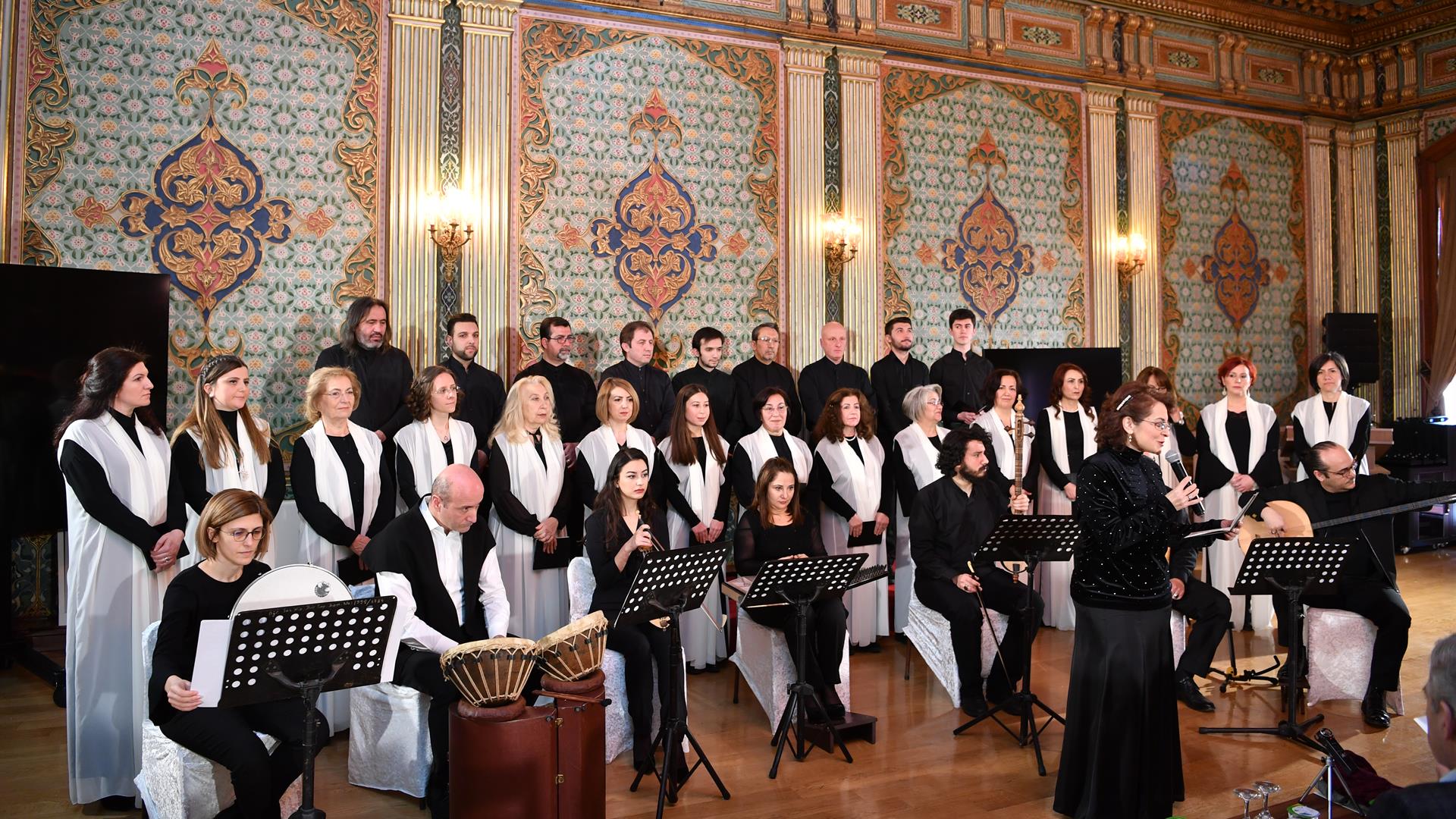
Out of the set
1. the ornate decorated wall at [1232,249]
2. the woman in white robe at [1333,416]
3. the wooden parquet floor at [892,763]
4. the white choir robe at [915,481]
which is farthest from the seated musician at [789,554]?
the ornate decorated wall at [1232,249]

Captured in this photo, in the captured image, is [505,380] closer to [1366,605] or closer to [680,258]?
[680,258]

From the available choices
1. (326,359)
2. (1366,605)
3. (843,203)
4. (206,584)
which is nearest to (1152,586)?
(1366,605)

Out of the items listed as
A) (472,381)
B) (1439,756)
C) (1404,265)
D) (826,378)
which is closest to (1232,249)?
(1404,265)

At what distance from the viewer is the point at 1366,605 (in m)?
5.29

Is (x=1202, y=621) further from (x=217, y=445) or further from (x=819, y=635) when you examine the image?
(x=217, y=445)

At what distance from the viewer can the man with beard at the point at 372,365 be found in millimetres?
6133

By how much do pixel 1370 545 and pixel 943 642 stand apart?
2.15 m

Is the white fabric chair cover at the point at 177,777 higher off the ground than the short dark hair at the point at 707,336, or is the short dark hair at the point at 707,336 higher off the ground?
the short dark hair at the point at 707,336

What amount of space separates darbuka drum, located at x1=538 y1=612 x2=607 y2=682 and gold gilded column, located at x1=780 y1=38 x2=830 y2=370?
4647 millimetres

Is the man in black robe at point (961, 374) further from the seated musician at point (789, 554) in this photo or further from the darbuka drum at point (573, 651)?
the darbuka drum at point (573, 651)

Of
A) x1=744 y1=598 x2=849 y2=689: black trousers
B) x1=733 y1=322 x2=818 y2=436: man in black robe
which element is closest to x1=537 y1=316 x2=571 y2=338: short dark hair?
x1=733 y1=322 x2=818 y2=436: man in black robe

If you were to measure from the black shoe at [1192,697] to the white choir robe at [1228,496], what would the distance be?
1768 mm

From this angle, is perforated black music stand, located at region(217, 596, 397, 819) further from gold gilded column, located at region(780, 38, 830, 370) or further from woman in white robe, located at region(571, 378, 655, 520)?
gold gilded column, located at region(780, 38, 830, 370)

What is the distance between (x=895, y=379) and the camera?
7.50m
